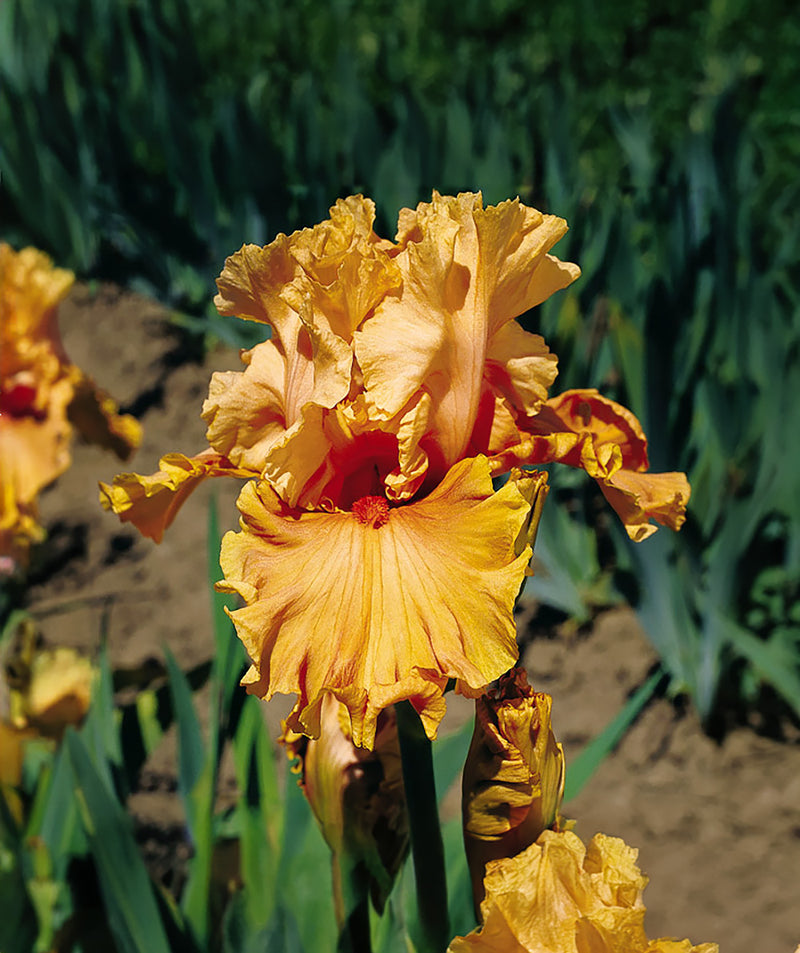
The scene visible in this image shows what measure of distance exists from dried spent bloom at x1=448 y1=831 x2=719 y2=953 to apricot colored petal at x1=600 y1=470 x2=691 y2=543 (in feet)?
0.67

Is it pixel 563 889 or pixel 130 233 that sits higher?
pixel 563 889

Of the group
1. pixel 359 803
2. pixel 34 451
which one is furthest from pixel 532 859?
pixel 34 451

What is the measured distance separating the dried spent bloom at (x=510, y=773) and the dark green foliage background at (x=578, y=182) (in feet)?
3.01

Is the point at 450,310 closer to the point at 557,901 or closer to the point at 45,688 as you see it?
the point at 557,901

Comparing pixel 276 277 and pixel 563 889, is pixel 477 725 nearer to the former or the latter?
pixel 563 889

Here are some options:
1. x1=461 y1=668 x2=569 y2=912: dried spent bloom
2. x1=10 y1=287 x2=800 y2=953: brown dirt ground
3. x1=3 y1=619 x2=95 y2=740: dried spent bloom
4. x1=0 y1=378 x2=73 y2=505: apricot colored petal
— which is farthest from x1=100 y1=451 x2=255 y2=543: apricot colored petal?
x1=0 y1=378 x2=73 y2=505: apricot colored petal

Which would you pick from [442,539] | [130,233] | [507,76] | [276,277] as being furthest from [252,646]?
[507,76]

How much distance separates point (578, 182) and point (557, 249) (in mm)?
490

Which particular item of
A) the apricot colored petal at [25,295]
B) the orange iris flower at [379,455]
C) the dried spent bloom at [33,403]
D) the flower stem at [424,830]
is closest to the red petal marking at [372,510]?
the orange iris flower at [379,455]

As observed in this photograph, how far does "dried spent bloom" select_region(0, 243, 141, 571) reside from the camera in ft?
4.78

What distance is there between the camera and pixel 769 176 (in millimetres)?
2670

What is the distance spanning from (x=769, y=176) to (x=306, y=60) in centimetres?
175

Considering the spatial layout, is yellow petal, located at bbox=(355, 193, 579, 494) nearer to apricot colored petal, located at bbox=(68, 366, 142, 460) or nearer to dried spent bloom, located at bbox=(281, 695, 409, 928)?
dried spent bloom, located at bbox=(281, 695, 409, 928)

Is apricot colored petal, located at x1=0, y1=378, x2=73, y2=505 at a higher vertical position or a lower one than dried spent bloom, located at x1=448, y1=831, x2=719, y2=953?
lower
